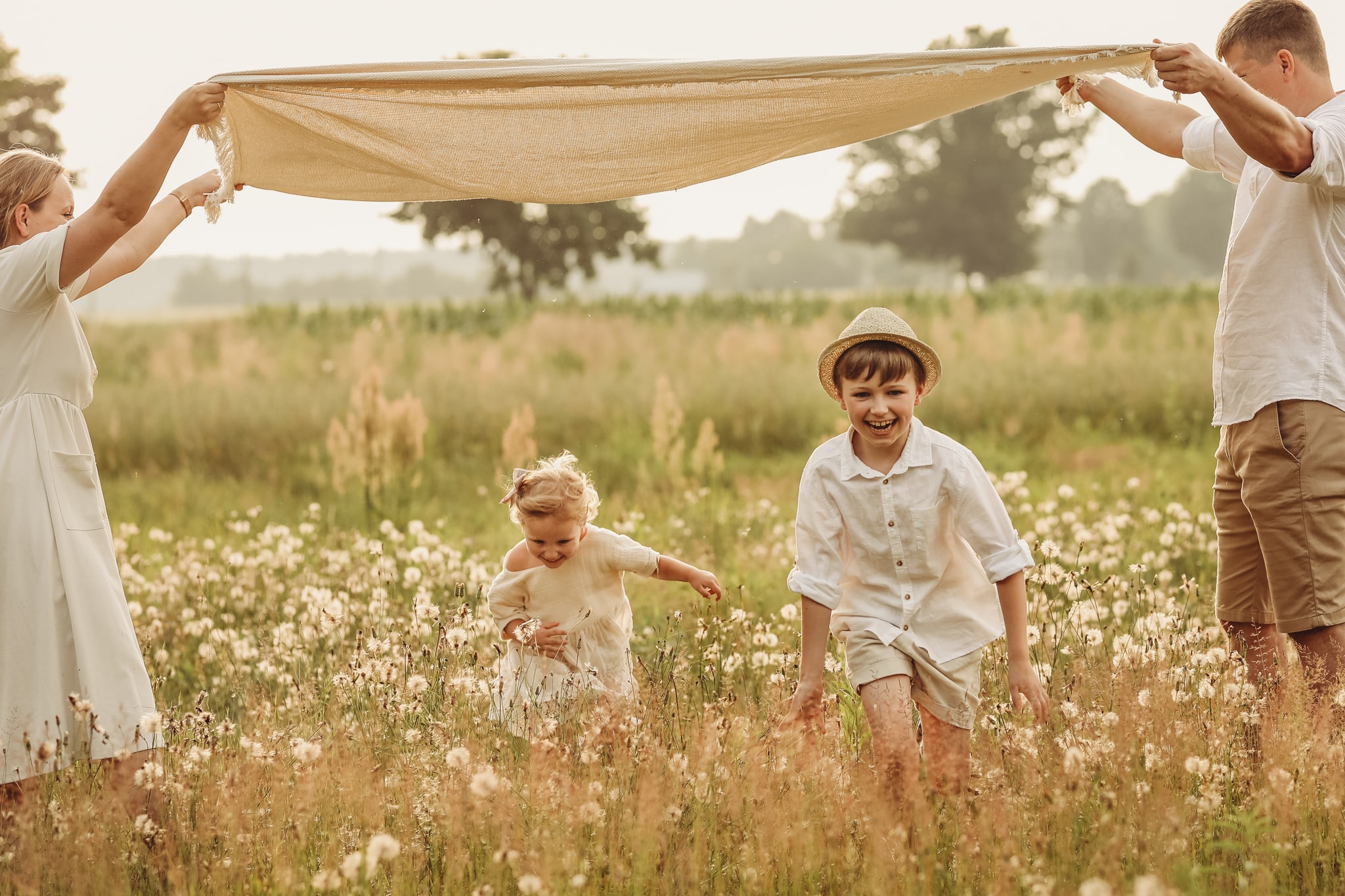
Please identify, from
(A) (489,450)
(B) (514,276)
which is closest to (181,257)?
(B) (514,276)

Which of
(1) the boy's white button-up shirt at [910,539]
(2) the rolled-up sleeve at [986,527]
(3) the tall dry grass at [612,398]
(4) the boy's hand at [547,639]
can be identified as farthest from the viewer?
(3) the tall dry grass at [612,398]

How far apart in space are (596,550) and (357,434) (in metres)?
5.74

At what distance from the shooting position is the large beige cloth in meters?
4.13

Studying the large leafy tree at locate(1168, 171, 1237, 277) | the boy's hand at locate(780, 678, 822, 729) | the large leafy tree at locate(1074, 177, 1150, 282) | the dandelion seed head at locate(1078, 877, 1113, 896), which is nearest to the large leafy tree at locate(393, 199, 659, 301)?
the boy's hand at locate(780, 678, 822, 729)

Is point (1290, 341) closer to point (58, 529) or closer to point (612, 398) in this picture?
point (58, 529)

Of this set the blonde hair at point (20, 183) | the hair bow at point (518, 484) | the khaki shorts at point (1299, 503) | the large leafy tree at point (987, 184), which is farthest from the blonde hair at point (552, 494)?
the large leafy tree at point (987, 184)

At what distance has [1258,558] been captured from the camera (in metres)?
4.20

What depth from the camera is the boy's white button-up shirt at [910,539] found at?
3947mm

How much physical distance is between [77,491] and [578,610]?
180 cm

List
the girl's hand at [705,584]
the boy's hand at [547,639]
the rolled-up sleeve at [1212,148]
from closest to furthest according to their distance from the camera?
the rolled-up sleeve at [1212,148] < the girl's hand at [705,584] < the boy's hand at [547,639]

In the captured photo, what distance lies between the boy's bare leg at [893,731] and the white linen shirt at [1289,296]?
4.91ft

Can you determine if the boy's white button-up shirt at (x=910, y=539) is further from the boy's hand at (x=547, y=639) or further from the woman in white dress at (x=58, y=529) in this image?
the woman in white dress at (x=58, y=529)

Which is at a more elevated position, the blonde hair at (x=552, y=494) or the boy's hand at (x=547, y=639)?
the blonde hair at (x=552, y=494)

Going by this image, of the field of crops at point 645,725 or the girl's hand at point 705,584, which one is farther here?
the girl's hand at point 705,584
